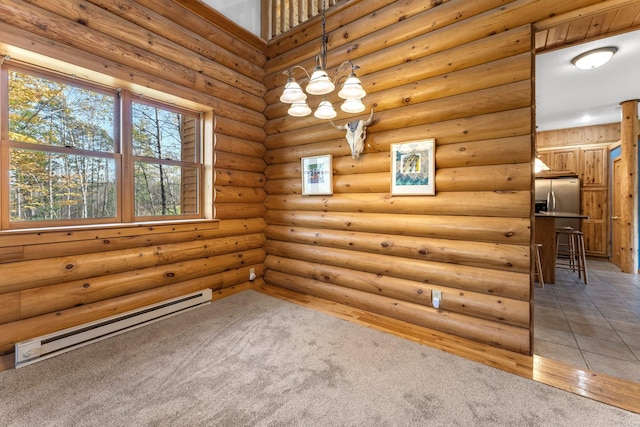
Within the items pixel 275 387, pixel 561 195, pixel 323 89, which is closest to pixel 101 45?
pixel 323 89

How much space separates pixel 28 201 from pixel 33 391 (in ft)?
4.86

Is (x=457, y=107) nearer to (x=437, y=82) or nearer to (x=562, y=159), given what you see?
(x=437, y=82)

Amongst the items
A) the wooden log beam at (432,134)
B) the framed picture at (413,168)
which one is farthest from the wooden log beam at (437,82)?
the framed picture at (413,168)

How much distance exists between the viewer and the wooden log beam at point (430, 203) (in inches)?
91.6

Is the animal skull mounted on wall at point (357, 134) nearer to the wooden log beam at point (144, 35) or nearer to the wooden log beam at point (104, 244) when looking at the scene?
the wooden log beam at point (144, 35)

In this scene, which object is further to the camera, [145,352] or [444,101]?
[444,101]

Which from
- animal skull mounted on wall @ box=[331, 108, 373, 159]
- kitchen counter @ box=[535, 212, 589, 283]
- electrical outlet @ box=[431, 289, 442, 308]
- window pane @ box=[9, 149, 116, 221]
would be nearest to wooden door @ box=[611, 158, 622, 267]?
kitchen counter @ box=[535, 212, 589, 283]

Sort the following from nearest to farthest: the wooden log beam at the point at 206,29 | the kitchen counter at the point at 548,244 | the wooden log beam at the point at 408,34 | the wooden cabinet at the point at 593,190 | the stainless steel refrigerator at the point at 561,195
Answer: the wooden log beam at the point at 408,34 → the wooden log beam at the point at 206,29 → the kitchen counter at the point at 548,244 → the wooden cabinet at the point at 593,190 → the stainless steel refrigerator at the point at 561,195

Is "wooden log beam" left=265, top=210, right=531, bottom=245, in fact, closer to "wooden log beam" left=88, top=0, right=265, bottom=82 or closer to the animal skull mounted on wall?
the animal skull mounted on wall

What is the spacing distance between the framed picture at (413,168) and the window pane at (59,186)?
2.90 m

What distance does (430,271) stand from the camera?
2729 mm

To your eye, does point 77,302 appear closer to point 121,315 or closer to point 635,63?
point 121,315

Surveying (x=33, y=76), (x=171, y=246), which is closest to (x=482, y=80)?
(x=171, y=246)

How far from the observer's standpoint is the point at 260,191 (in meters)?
4.21
